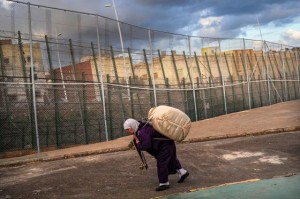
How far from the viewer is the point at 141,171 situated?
26.4ft

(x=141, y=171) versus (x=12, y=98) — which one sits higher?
(x=12, y=98)

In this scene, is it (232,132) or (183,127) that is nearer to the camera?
(183,127)

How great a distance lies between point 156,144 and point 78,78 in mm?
8858

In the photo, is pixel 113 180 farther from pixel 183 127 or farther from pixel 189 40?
pixel 189 40

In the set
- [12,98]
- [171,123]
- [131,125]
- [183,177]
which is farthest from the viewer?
[12,98]

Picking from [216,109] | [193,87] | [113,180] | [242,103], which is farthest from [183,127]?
[242,103]

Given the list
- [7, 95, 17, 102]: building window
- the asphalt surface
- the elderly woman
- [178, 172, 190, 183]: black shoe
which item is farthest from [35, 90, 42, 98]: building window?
[178, 172, 190, 183]: black shoe

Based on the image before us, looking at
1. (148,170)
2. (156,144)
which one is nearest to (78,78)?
(148,170)

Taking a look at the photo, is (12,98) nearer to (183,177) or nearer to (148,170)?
(148,170)

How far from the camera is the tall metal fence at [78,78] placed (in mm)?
13055

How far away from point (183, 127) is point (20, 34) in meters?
8.54

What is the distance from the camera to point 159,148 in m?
6.57

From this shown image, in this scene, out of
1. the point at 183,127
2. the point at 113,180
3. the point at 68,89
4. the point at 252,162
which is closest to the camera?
the point at 183,127

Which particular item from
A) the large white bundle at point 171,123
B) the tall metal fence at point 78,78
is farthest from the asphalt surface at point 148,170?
the tall metal fence at point 78,78
